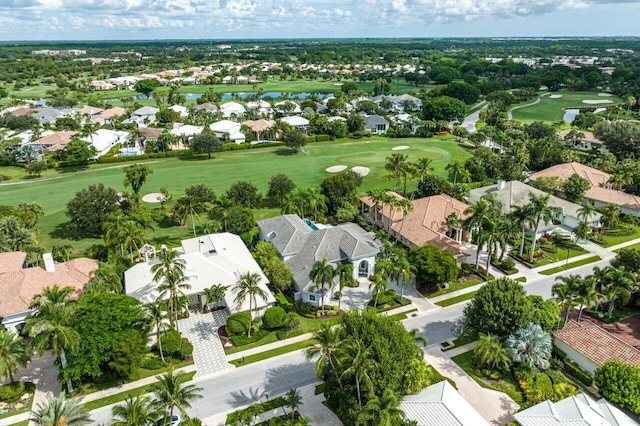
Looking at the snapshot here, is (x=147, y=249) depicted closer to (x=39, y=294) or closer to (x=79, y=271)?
(x=79, y=271)

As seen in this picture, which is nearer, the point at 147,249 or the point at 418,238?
the point at 147,249

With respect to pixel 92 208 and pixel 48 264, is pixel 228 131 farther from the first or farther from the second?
pixel 48 264

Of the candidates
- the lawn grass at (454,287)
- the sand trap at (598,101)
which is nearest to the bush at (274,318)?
the lawn grass at (454,287)

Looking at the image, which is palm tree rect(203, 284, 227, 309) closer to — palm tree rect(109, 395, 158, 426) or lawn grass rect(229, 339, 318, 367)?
lawn grass rect(229, 339, 318, 367)

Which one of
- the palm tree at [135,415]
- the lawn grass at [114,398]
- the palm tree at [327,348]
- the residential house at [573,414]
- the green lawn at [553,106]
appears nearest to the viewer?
the palm tree at [135,415]

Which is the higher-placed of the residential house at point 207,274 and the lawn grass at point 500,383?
the residential house at point 207,274

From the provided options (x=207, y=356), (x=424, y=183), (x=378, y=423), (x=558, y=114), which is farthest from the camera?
(x=558, y=114)

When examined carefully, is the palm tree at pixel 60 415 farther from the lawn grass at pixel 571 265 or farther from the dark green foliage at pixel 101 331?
the lawn grass at pixel 571 265

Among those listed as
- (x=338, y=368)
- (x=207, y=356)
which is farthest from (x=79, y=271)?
(x=338, y=368)
